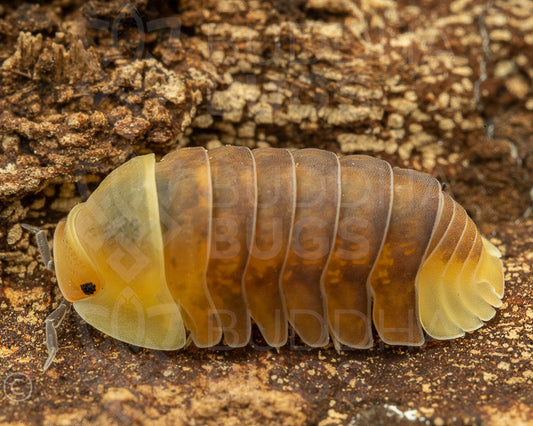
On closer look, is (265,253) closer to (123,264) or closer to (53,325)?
(123,264)

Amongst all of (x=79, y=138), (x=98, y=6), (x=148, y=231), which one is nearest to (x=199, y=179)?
(x=148, y=231)

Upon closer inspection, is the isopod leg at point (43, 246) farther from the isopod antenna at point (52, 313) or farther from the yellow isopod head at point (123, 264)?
the yellow isopod head at point (123, 264)

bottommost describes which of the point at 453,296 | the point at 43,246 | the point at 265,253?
the point at 453,296

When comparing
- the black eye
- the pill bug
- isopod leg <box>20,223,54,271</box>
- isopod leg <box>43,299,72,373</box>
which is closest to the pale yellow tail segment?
the pill bug

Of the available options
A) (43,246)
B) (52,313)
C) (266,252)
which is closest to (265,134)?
(266,252)

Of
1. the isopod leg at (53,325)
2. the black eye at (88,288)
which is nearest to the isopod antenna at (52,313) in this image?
the isopod leg at (53,325)

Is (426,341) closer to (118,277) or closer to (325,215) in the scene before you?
(325,215)

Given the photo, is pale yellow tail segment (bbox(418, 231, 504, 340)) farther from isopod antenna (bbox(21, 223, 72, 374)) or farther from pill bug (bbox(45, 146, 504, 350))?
isopod antenna (bbox(21, 223, 72, 374))
